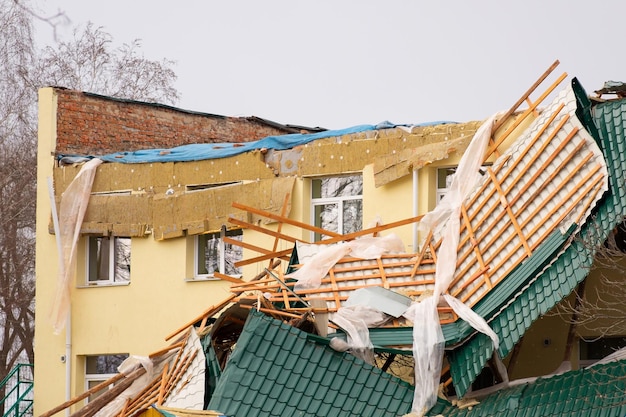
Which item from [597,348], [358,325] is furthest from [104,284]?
[597,348]

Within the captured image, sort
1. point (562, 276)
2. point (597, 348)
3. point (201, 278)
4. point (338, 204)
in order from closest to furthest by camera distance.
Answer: point (562, 276) < point (597, 348) < point (338, 204) < point (201, 278)

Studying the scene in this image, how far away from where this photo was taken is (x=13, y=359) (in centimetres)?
3681

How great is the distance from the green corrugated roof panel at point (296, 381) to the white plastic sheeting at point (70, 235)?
9.43 meters

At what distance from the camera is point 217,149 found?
86.2 feet

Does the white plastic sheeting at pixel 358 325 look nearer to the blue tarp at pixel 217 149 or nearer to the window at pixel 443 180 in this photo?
the window at pixel 443 180

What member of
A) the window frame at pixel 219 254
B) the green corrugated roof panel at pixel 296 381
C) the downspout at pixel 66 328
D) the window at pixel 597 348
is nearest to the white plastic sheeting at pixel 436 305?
the green corrugated roof panel at pixel 296 381

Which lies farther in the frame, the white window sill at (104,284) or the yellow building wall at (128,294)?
the white window sill at (104,284)

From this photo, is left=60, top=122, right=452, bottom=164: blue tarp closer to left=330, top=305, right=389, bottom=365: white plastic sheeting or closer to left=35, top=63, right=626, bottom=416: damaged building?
left=35, top=63, right=626, bottom=416: damaged building

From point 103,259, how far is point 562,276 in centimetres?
1254

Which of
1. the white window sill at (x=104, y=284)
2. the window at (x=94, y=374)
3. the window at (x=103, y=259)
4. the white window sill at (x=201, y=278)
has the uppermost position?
the window at (x=103, y=259)

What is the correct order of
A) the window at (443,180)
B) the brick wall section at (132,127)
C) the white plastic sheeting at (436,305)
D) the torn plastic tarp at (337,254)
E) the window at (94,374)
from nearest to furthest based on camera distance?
the white plastic sheeting at (436,305)
the torn plastic tarp at (337,254)
the window at (443,180)
the window at (94,374)
the brick wall section at (132,127)

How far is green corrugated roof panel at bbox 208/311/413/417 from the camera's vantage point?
60.3ft

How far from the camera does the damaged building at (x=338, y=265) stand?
18.4 metres

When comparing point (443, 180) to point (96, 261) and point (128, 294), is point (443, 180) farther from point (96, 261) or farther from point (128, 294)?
point (96, 261)
